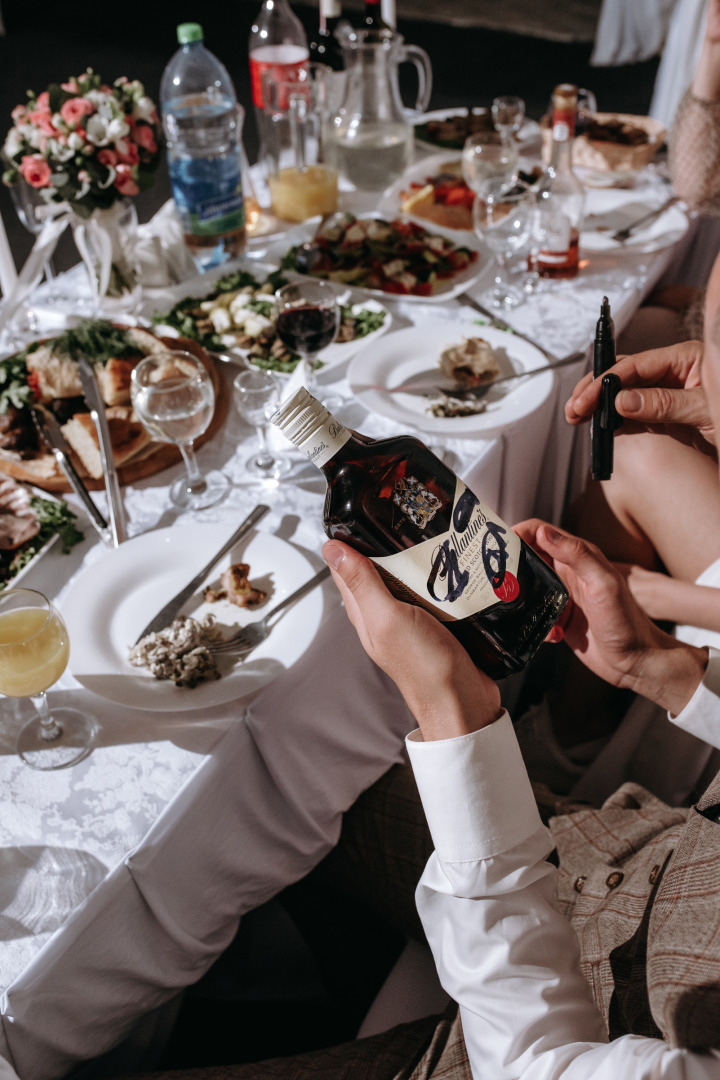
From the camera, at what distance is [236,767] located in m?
0.92

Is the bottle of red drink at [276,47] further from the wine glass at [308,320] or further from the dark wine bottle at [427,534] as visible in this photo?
the dark wine bottle at [427,534]

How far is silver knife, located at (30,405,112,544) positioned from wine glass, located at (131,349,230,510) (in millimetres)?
123

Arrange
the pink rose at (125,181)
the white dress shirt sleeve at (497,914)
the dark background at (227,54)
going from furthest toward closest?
the dark background at (227,54)
the pink rose at (125,181)
the white dress shirt sleeve at (497,914)

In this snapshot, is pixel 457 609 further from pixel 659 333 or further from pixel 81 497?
pixel 659 333

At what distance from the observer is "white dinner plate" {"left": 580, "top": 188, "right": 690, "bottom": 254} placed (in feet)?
6.18

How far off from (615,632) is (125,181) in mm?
1254

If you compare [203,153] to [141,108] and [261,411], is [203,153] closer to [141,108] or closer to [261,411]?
[141,108]

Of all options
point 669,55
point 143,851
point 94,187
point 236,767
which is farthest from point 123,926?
point 669,55

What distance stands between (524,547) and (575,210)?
126 cm

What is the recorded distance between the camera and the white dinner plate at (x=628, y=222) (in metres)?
1.88

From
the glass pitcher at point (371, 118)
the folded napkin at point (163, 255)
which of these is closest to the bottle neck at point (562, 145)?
the glass pitcher at point (371, 118)

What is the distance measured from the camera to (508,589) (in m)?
0.82

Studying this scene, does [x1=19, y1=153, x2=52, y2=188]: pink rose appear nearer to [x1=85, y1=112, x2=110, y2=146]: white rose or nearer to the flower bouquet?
the flower bouquet

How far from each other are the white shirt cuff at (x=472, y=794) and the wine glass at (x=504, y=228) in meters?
1.15
